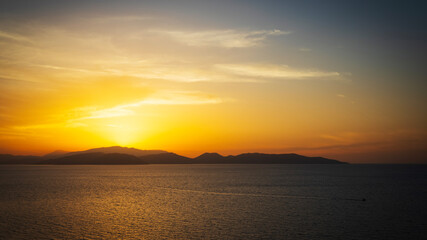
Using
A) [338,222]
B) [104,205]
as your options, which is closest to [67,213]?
[104,205]

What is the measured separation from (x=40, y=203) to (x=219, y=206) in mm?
36216

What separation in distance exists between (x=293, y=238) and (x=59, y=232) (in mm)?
27617

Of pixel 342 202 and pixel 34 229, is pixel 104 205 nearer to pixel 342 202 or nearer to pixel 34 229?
pixel 34 229

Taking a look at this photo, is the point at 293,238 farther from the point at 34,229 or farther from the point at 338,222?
the point at 34,229

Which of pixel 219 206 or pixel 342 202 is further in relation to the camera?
pixel 342 202

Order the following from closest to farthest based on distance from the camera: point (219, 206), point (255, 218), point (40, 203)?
point (255, 218) < point (219, 206) < point (40, 203)

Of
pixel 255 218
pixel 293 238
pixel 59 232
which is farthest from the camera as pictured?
pixel 255 218

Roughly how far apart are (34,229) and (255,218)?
29.3 m

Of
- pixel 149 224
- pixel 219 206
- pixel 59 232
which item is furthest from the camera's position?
pixel 219 206

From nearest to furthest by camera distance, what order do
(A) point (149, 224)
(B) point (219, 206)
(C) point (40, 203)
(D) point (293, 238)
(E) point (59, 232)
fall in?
1. (D) point (293, 238)
2. (E) point (59, 232)
3. (A) point (149, 224)
4. (B) point (219, 206)
5. (C) point (40, 203)

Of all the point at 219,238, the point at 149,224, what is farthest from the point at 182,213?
the point at 219,238

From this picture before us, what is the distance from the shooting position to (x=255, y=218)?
48219 mm

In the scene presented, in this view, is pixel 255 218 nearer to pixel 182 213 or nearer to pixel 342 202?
pixel 182 213

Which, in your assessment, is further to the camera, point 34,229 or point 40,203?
point 40,203
